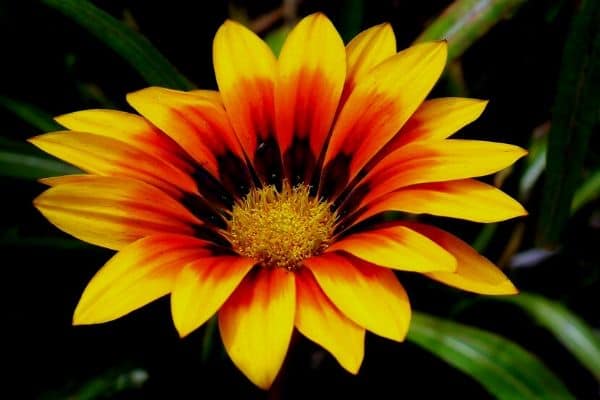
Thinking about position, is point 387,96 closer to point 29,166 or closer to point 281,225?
point 281,225

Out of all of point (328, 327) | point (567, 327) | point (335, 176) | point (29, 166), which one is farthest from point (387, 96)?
point (29, 166)

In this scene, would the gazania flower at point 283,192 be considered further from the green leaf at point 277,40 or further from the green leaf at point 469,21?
the green leaf at point 277,40

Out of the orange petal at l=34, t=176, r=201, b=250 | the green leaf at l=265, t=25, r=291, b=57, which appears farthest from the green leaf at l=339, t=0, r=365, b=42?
the orange petal at l=34, t=176, r=201, b=250

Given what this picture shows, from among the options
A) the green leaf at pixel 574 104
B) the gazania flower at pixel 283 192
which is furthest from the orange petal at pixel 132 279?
the green leaf at pixel 574 104

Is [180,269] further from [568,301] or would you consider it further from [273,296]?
[568,301]

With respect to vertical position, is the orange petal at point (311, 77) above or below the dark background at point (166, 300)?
above

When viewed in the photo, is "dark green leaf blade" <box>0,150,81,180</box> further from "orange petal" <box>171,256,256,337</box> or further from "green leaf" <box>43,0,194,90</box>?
"orange petal" <box>171,256,256,337</box>
